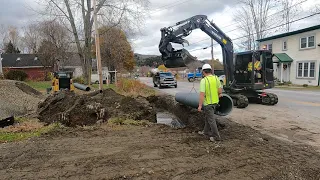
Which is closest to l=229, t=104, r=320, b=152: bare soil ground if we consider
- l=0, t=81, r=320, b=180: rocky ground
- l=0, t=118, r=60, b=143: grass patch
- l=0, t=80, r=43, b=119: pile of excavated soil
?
l=0, t=81, r=320, b=180: rocky ground

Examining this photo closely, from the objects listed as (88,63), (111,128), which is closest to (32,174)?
(111,128)

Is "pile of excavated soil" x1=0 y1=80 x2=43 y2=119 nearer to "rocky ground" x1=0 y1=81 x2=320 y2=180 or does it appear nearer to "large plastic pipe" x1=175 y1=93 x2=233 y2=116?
"rocky ground" x1=0 y1=81 x2=320 y2=180

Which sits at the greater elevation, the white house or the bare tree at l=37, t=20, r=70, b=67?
the bare tree at l=37, t=20, r=70, b=67

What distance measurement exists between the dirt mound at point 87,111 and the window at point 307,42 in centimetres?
2399

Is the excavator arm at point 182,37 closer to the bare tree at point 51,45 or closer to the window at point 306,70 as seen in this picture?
the window at point 306,70

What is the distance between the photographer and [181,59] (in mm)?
10438

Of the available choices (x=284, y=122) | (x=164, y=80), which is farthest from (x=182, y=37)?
(x=164, y=80)

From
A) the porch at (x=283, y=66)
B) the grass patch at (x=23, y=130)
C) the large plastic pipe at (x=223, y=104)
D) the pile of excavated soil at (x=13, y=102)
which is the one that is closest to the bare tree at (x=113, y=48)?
the porch at (x=283, y=66)

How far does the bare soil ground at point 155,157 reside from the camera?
473cm

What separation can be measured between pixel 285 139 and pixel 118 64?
38528mm

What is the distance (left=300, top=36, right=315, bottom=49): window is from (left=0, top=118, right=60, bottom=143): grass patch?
27.4m

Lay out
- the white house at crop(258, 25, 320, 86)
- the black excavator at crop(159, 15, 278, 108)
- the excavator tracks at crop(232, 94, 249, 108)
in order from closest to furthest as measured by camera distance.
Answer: the black excavator at crop(159, 15, 278, 108) → the excavator tracks at crop(232, 94, 249, 108) → the white house at crop(258, 25, 320, 86)

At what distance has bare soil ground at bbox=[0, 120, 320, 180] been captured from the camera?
4727 mm

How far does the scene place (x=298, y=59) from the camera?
1171 inches
